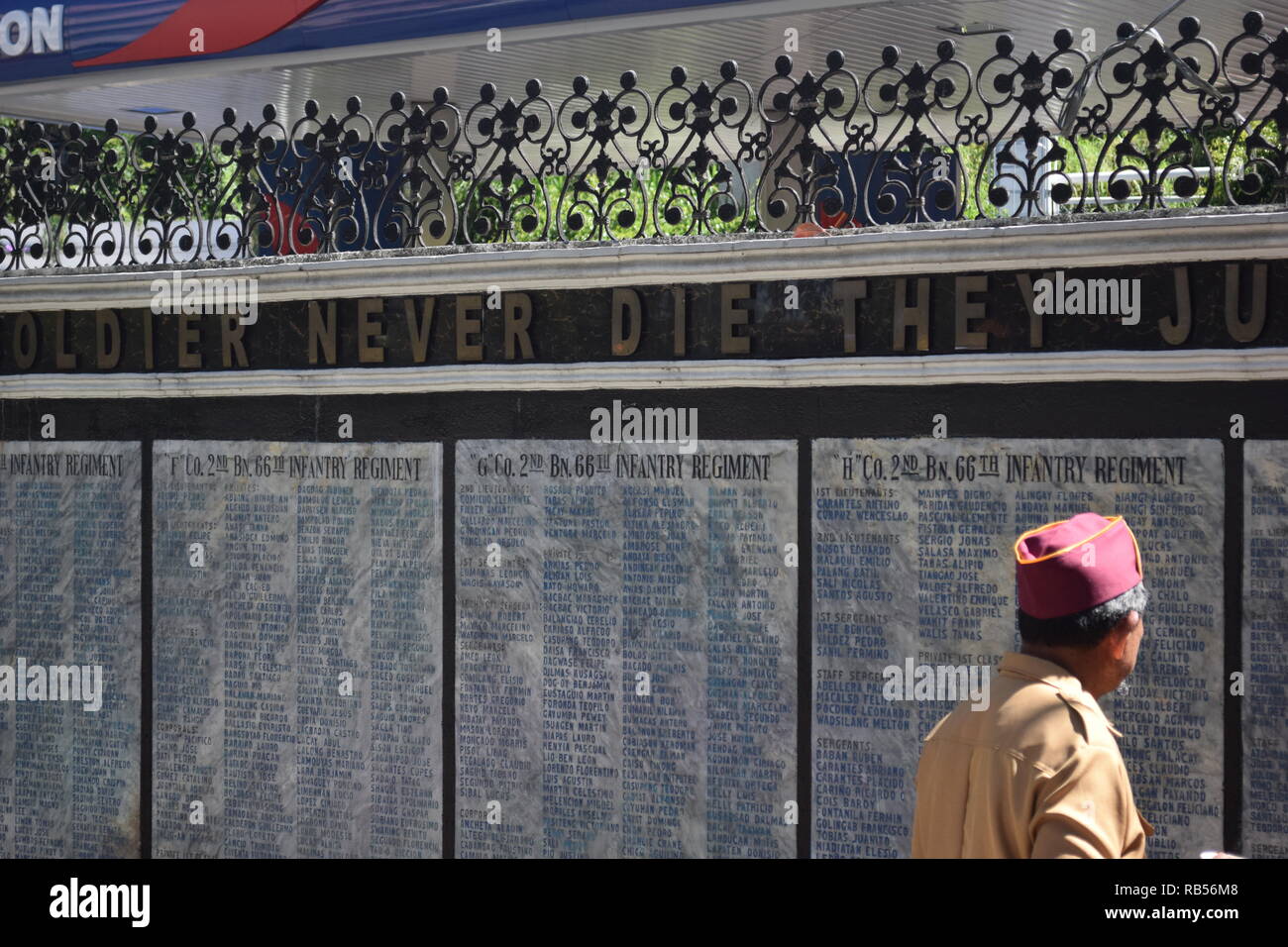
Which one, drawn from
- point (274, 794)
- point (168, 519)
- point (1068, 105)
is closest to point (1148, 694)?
point (1068, 105)

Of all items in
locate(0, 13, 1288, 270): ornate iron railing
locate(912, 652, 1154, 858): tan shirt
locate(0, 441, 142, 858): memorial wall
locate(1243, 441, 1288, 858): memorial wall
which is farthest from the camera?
locate(0, 441, 142, 858): memorial wall

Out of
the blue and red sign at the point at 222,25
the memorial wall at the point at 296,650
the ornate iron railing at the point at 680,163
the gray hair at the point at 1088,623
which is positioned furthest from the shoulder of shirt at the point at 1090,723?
the blue and red sign at the point at 222,25

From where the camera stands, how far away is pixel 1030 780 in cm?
304

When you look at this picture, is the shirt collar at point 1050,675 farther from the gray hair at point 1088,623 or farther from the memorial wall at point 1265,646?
the memorial wall at point 1265,646

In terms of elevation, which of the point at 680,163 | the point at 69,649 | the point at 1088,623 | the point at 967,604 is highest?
the point at 680,163

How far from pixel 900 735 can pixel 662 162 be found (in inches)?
111

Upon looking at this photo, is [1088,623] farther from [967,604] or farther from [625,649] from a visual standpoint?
[625,649]

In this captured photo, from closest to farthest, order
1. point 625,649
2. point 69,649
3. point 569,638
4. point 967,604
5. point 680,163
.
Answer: point 967,604 < point 625,649 < point 569,638 < point 680,163 < point 69,649

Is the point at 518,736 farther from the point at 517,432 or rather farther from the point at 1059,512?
the point at 1059,512

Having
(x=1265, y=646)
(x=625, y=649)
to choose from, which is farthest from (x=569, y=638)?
(x=1265, y=646)

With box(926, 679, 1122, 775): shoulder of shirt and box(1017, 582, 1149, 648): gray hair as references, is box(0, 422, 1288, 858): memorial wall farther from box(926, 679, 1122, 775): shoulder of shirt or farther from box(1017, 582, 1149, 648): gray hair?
box(926, 679, 1122, 775): shoulder of shirt

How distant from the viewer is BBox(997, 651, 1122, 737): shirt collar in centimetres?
317

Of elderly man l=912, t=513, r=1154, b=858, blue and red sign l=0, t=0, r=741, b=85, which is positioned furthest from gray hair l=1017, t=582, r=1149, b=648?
blue and red sign l=0, t=0, r=741, b=85

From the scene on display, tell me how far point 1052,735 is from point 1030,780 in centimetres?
11
